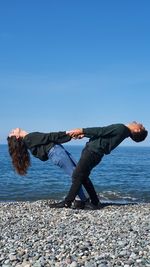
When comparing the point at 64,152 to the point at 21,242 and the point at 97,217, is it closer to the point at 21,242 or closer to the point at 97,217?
the point at 97,217

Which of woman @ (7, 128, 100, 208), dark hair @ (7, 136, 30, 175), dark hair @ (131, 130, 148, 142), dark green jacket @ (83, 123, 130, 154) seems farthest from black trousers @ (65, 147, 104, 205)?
dark hair @ (7, 136, 30, 175)

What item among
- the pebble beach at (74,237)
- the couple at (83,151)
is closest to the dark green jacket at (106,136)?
the couple at (83,151)

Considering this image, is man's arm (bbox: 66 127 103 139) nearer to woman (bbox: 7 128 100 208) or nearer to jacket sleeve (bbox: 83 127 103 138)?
jacket sleeve (bbox: 83 127 103 138)

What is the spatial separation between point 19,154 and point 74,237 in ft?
13.1

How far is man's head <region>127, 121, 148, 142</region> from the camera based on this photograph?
37.6ft

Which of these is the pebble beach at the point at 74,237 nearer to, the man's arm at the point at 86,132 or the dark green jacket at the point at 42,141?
the dark green jacket at the point at 42,141

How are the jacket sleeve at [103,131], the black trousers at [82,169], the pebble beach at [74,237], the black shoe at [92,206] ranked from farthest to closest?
1. the black shoe at [92,206]
2. the black trousers at [82,169]
3. the jacket sleeve at [103,131]
4. the pebble beach at [74,237]

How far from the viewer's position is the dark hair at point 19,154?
468 inches

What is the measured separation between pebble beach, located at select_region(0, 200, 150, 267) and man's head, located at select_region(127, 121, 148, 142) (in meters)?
1.57

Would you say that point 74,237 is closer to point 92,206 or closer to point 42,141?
point 92,206

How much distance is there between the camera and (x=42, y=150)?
1183 centimetres

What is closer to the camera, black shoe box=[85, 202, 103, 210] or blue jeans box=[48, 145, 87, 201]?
blue jeans box=[48, 145, 87, 201]

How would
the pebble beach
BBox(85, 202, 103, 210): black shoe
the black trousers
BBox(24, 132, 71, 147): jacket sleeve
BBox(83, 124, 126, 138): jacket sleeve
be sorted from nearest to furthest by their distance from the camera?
1. the pebble beach
2. BBox(83, 124, 126, 138): jacket sleeve
3. the black trousers
4. BBox(24, 132, 71, 147): jacket sleeve
5. BBox(85, 202, 103, 210): black shoe

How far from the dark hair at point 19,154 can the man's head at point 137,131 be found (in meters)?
2.37
